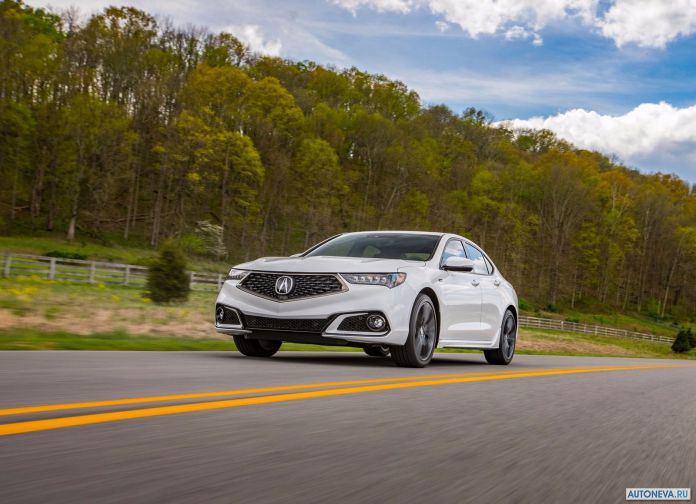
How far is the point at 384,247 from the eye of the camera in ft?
34.1

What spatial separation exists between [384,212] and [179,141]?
22472mm

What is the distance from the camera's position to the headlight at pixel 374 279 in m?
8.89

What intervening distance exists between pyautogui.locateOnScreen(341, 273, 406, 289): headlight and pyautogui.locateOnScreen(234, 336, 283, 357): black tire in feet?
4.43

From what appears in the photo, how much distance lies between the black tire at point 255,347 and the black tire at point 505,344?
360 cm

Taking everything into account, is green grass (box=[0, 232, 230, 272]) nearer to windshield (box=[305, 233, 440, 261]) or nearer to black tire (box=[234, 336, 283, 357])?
windshield (box=[305, 233, 440, 261])

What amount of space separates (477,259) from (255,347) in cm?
367

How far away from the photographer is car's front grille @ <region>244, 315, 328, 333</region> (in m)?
8.70

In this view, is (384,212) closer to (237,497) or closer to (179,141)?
(179,141)

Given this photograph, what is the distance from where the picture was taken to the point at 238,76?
68.8 meters

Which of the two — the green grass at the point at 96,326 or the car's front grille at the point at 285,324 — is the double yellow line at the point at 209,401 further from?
the green grass at the point at 96,326

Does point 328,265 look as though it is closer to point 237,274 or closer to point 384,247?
point 237,274

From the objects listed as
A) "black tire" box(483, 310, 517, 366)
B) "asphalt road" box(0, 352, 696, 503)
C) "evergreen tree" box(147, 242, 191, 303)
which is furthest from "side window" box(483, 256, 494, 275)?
"evergreen tree" box(147, 242, 191, 303)

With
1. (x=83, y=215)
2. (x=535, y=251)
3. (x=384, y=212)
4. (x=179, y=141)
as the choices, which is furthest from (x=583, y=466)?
(x=535, y=251)

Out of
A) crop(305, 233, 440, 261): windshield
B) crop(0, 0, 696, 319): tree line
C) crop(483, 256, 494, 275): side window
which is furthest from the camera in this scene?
crop(0, 0, 696, 319): tree line
